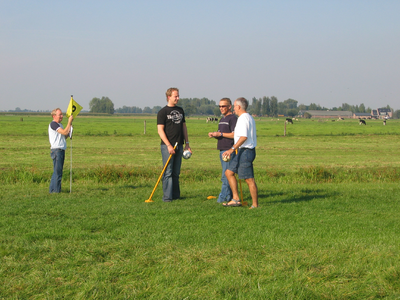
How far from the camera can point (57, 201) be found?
9211 millimetres

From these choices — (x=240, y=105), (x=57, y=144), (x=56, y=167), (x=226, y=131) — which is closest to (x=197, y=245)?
(x=240, y=105)

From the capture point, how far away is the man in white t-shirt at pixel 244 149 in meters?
8.50

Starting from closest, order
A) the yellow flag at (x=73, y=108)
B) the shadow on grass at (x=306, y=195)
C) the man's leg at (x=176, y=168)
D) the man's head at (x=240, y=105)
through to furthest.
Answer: the man's head at (x=240, y=105) < the man's leg at (x=176, y=168) < the shadow on grass at (x=306, y=195) < the yellow flag at (x=73, y=108)

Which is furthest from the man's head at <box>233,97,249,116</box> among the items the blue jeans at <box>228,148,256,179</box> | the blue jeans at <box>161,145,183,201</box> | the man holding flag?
the man holding flag

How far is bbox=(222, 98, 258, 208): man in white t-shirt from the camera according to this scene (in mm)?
8496

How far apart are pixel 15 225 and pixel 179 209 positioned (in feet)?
9.58

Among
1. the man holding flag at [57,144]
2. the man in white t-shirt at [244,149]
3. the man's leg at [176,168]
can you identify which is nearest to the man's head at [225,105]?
the man in white t-shirt at [244,149]

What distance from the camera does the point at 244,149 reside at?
867 cm

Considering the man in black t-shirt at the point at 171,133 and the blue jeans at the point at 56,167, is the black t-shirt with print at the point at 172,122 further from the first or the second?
the blue jeans at the point at 56,167

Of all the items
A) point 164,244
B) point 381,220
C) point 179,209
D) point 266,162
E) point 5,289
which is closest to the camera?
point 5,289

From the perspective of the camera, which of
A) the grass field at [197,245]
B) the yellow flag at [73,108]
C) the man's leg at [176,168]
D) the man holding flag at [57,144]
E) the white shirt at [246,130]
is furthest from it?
the yellow flag at [73,108]

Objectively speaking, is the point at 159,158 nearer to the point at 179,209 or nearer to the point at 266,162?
the point at 266,162

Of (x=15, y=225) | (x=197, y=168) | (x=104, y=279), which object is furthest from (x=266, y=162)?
(x=104, y=279)

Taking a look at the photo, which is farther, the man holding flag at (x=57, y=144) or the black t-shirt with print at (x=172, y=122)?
the man holding flag at (x=57, y=144)
